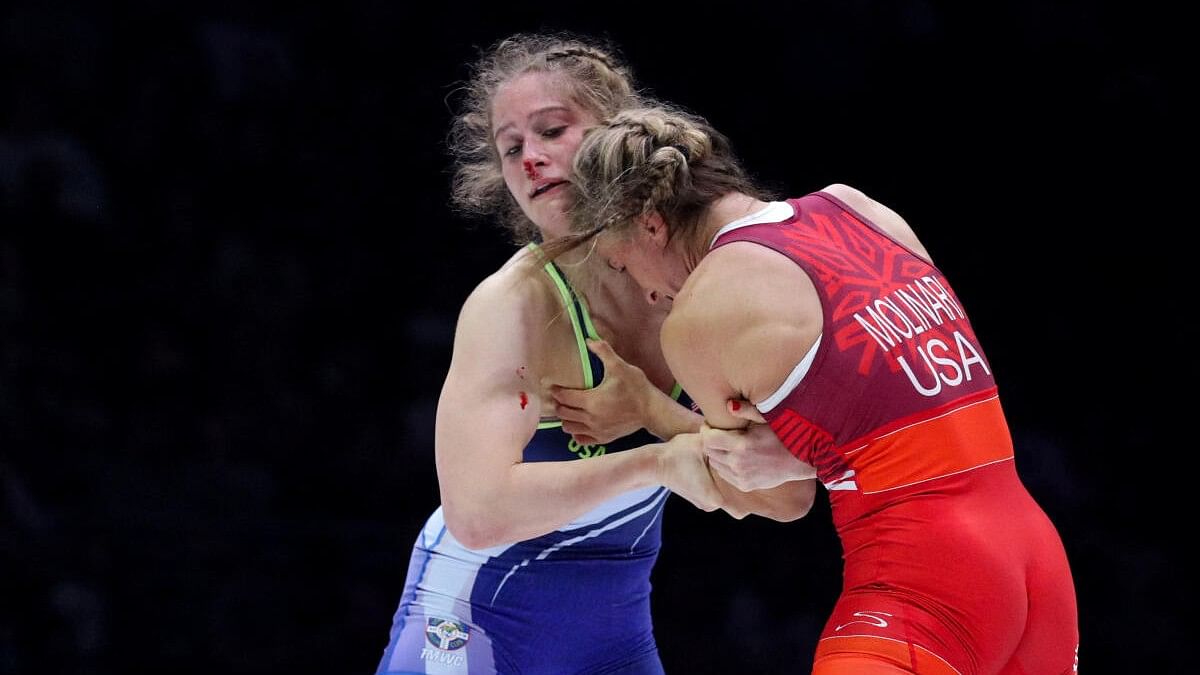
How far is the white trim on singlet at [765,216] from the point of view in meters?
2.14

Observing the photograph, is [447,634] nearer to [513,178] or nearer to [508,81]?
[513,178]

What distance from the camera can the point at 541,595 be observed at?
275cm

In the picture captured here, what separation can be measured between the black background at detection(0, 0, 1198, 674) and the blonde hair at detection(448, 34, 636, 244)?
1.68 metres

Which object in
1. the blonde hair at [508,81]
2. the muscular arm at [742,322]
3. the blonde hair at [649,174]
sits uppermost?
the blonde hair at [508,81]

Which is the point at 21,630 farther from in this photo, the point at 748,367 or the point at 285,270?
the point at 748,367

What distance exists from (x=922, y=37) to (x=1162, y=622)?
247 centimetres

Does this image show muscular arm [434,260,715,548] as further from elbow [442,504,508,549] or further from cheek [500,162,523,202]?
cheek [500,162,523,202]

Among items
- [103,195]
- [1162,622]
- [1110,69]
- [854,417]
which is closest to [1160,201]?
[1110,69]

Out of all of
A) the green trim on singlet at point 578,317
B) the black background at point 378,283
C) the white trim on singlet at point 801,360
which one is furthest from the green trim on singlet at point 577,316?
the black background at point 378,283

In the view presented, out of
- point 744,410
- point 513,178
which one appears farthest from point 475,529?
point 513,178

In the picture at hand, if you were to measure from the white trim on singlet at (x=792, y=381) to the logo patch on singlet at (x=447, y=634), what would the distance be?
95cm

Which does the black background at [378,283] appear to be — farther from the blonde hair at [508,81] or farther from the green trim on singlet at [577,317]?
the green trim on singlet at [577,317]

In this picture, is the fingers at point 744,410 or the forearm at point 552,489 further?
the forearm at point 552,489

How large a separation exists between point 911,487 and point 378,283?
10.5 ft
